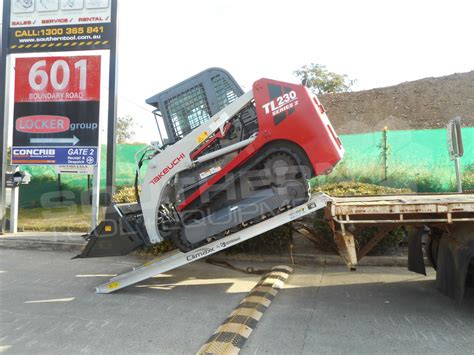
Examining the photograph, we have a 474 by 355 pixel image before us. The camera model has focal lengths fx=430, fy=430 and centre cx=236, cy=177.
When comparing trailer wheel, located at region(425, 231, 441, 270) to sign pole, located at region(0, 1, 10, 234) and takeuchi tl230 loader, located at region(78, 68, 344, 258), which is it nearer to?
takeuchi tl230 loader, located at region(78, 68, 344, 258)

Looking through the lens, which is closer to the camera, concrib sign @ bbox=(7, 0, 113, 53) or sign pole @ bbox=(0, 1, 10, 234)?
concrib sign @ bbox=(7, 0, 113, 53)

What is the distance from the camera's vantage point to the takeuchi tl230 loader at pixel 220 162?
5.25 meters

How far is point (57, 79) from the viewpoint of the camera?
30.9 ft

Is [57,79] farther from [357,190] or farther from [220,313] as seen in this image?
[220,313]

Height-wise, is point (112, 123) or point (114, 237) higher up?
point (112, 123)

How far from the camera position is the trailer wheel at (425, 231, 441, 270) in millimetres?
5685

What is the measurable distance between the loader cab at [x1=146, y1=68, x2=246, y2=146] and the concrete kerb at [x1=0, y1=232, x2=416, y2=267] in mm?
2763

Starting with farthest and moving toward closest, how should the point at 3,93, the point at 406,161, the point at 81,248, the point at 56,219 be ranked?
A: the point at 56,219
the point at 406,161
the point at 3,93
the point at 81,248

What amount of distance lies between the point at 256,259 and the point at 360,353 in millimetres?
3858

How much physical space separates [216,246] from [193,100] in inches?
79.5

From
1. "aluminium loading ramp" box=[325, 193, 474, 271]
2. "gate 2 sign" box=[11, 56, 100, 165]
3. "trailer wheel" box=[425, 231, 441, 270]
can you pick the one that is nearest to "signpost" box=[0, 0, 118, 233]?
"gate 2 sign" box=[11, 56, 100, 165]

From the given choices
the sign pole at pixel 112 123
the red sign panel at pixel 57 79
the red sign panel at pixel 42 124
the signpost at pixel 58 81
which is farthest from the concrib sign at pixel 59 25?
the red sign panel at pixel 42 124

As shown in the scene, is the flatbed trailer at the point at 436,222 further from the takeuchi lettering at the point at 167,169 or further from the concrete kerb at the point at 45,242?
the concrete kerb at the point at 45,242

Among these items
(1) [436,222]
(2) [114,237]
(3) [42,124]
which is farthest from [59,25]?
(1) [436,222]
